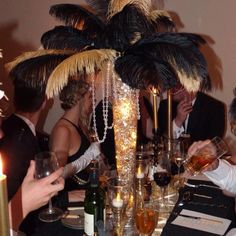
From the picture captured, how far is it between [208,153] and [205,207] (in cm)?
24

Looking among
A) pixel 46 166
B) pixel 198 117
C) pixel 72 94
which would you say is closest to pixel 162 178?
pixel 46 166

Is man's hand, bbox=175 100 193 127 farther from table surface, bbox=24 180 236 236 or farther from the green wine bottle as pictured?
the green wine bottle

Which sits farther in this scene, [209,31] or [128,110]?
[209,31]

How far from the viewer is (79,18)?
156 centimetres

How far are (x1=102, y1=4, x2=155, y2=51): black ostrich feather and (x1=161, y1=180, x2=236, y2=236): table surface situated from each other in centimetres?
73

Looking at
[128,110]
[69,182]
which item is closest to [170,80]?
[128,110]

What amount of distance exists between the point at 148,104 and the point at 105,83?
6.59 feet

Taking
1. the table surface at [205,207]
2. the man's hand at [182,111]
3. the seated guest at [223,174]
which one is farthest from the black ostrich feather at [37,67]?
the man's hand at [182,111]

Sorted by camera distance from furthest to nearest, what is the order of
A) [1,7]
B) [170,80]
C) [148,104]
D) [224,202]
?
[1,7]
[148,104]
[224,202]
[170,80]

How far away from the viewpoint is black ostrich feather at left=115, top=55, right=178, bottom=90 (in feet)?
4.38

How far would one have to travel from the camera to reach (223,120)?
3.34 m

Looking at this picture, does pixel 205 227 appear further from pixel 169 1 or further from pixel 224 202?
pixel 169 1

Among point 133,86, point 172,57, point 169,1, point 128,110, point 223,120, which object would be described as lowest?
point 223,120

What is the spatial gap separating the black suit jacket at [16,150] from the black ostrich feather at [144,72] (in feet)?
2.45
